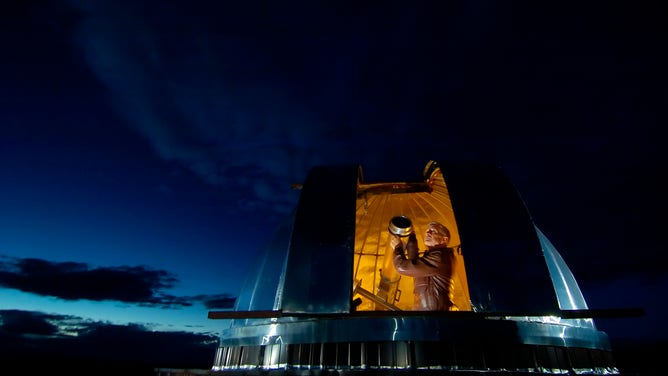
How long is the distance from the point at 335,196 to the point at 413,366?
3.86 metres

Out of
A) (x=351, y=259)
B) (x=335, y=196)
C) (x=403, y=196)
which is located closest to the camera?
(x=351, y=259)

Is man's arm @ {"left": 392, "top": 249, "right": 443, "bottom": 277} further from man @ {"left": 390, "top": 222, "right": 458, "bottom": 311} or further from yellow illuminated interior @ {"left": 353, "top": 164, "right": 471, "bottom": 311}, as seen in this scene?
yellow illuminated interior @ {"left": 353, "top": 164, "right": 471, "bottom": 311}

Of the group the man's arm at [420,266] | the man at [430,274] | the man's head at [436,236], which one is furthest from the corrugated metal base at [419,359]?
the man's head at [436,236]

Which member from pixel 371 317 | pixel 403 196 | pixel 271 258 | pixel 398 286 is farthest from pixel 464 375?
pixel 403 196

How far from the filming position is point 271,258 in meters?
9.23

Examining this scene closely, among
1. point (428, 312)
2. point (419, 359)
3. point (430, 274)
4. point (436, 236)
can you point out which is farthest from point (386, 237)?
point (419, 359)

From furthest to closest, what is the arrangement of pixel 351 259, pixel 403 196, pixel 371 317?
pixel 403 196
pixel 351 259
pixel 371 317

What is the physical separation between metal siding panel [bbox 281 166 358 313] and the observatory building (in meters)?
0.02

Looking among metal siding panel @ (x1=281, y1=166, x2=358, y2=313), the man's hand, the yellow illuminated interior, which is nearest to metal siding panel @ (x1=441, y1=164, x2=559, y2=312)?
the man's hand

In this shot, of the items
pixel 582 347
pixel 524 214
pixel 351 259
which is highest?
pixel 524 214

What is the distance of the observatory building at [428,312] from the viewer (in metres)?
6.09

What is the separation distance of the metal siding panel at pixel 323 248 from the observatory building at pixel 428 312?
2 cm

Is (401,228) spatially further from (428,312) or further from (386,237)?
(386,237)

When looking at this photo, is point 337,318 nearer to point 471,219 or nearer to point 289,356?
point 289,356
